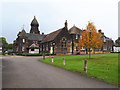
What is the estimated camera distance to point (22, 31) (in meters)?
50.1

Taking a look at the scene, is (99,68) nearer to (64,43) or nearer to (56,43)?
(56,43)

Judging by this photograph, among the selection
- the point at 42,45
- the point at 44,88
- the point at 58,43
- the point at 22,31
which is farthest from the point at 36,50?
the point at 44,88

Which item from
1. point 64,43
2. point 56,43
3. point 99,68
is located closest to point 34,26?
point 56,43

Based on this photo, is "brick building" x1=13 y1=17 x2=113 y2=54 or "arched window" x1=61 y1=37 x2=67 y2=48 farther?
"arched window" x1=61 y1=37 x2=67 y2=48

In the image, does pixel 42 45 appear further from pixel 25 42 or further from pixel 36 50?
pixel 25 42

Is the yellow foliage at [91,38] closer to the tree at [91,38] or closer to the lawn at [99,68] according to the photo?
the tree at [91,38]

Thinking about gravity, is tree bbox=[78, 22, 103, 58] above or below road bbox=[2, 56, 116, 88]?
above

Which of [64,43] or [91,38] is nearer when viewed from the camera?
[91,38]

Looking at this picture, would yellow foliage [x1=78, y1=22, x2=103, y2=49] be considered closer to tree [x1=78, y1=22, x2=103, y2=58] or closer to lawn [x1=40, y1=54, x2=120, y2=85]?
tree [x1=78, y1=22, x2=103, y2=58]

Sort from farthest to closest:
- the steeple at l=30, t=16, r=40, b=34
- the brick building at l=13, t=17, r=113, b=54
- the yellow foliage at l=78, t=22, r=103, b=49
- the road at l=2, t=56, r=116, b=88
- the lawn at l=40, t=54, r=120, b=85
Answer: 1. the steeple at l=30, t=16, r=40, b=34
2. the brick building at l=13, t=17, r=113, b=54
3. the yellow foliage at l=78, t=22, r=103, b=49
4. the lawn at l=40, t=54, r=120, b=85
5. the road at l=2, t=56, r=116, b=88

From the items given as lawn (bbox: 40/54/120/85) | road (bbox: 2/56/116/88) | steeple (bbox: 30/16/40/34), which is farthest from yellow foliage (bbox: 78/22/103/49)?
steeple (bbox: 30/16/40/34)

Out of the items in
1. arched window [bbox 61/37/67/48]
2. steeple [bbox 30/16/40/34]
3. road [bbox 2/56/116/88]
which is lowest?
road [bbox 2/56/116/88]

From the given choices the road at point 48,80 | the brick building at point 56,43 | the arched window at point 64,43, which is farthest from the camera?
the arched window at point 64,43

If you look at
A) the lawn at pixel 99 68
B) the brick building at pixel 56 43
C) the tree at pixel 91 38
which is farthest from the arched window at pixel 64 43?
the lawn at pixel 99 68
